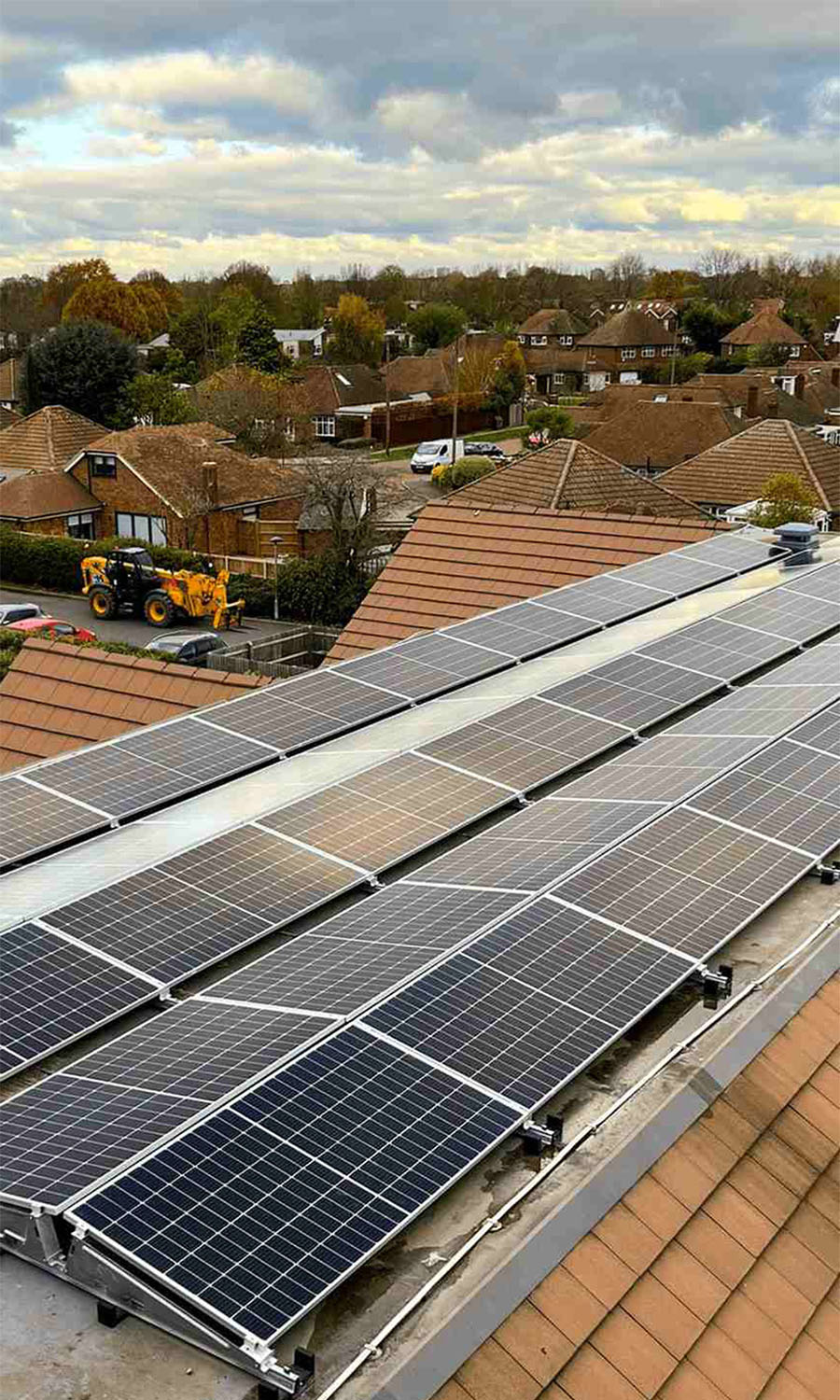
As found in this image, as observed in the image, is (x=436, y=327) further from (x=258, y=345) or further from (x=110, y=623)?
(x=110, y=623)

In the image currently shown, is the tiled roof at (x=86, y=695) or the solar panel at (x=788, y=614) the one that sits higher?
the solar panel at (x=788, y=614)

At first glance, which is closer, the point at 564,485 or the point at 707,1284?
the point at 707,1284

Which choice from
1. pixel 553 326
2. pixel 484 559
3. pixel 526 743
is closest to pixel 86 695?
pixel 526 743

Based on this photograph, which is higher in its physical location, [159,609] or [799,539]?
[799,539]

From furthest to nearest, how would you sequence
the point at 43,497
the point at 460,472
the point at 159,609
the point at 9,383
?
the point at 9,383
the point at 460,472
the point at 43,497
the point at 159,609

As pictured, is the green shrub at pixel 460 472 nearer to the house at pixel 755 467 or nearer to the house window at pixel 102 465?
the house at pixel 755 467

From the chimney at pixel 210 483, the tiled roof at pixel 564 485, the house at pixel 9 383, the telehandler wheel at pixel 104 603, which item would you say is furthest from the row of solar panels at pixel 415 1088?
the house at pixel 9 383

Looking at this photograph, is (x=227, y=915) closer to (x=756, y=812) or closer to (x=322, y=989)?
(x=322, y=989)
